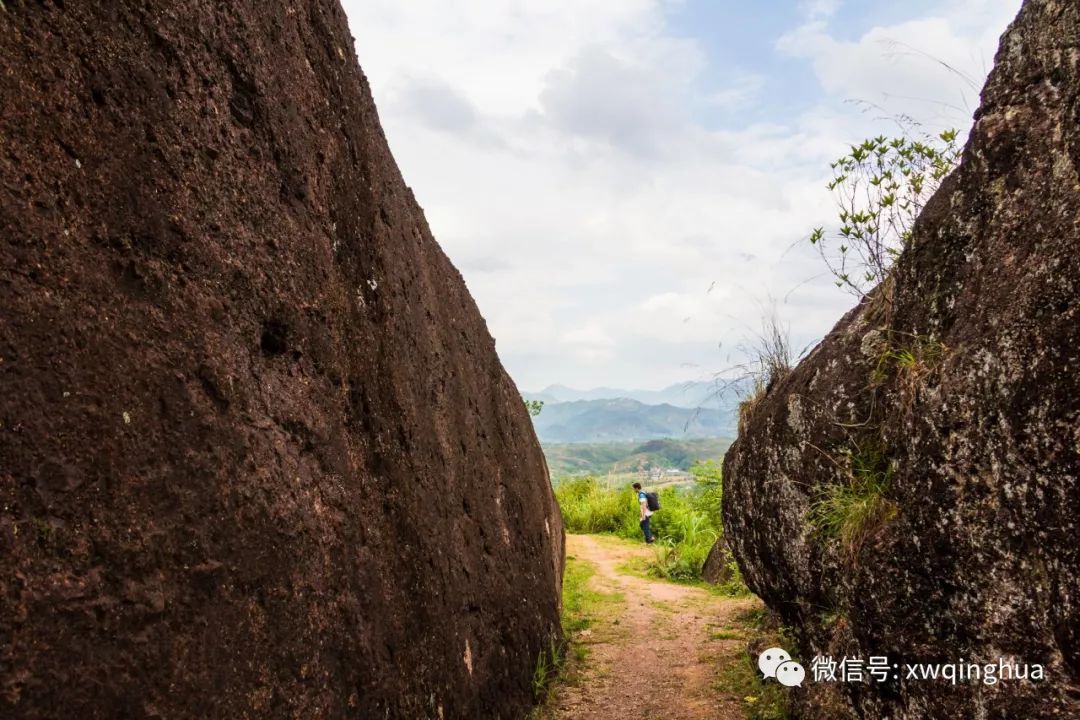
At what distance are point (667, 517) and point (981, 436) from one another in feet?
53.3

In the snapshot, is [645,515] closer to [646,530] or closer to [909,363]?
[646,530]

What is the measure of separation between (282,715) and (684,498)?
1967 cm

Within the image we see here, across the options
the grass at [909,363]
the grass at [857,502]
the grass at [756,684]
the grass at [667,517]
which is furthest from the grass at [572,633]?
the grass at [909,363]

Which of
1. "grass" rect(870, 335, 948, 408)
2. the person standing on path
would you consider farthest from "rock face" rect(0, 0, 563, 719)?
the person standing on path

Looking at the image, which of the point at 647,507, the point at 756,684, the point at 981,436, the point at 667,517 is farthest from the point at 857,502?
the point at 667,517

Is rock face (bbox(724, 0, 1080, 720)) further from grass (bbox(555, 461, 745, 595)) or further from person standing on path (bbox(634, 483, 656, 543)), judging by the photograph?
person standing on path (bbox(634, 483, 656, 543))

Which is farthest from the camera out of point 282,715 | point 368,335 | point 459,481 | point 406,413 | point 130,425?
point 459,481

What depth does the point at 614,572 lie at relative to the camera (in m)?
14.4

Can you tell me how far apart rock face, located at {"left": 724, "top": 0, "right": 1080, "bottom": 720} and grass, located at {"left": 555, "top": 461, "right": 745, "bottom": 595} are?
9.02 meters

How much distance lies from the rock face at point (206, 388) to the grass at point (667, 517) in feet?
32.5

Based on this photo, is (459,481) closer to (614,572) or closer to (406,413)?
(406,413)

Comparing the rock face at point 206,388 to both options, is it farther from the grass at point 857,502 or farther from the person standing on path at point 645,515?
the person standing on path at point 645,515

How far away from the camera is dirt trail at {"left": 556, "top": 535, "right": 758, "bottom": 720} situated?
7.08 meters

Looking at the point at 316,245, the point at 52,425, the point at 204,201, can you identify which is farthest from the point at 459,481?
the point at 52,425
